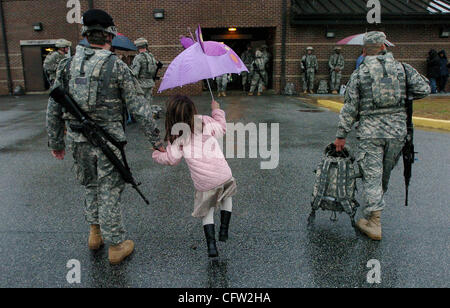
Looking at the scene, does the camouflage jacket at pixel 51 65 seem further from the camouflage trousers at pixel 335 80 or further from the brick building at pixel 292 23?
the camouflage trousers at pixel 335 80

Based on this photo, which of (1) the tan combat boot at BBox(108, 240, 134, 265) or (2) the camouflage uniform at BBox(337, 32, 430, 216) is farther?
(2) the camouflage uniform at BBox(337, 32, 430, 216)

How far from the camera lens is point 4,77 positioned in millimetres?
20625

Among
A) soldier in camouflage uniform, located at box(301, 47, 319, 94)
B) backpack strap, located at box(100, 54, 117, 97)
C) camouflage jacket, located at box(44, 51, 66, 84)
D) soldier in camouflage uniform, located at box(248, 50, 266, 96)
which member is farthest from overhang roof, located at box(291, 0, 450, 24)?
backpack strap, located at box(100, 54, 117, 97)

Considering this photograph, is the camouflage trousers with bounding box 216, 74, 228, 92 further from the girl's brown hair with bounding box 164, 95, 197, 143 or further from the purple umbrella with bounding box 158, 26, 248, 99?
the girl's brown hair with bounding box 164, 95, 197, 143

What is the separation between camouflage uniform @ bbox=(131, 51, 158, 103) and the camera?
31.5 feet

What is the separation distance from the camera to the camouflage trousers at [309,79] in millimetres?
17906

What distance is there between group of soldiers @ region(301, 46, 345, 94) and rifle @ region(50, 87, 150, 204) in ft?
51.3

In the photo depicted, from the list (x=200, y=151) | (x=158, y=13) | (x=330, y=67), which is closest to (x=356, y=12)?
(x=330, y=67)

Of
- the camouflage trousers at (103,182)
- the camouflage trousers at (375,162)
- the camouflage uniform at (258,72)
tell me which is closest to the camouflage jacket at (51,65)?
the camouflage trousers at (103,182)

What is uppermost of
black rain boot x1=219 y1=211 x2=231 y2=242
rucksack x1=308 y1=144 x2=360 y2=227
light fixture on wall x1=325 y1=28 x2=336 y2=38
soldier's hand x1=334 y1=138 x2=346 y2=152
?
light fixture on wall x1=325 y1=28 x2=336 y2=38

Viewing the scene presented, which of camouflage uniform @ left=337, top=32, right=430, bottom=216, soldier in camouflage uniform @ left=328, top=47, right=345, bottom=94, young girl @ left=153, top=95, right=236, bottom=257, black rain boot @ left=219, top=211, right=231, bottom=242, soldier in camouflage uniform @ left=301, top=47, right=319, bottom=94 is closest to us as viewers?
young girl @ left=153, top=95, right=236, bottom=257

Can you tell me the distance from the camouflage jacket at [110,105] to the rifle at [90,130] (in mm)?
59
